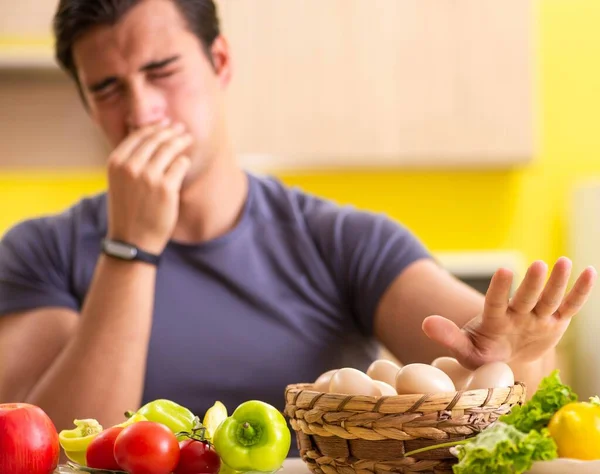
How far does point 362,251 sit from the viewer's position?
165cm

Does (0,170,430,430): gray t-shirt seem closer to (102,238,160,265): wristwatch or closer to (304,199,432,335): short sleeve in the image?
(304,199,432,335): short sleeve

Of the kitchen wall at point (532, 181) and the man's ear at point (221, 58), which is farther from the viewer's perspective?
the kitchen wall at point (532, 181)

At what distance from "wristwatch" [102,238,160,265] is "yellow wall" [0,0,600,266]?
68.6 inches

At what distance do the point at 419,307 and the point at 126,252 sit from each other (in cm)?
52

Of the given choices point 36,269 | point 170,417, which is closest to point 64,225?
point 36,269

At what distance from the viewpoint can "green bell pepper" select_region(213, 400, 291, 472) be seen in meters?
0.83

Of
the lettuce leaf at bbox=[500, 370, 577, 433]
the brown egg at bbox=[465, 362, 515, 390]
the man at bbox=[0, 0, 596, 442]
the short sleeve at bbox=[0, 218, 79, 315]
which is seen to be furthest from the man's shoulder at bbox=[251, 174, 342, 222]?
the lettuce leaf at bbox=[500, 370, 577, 433]

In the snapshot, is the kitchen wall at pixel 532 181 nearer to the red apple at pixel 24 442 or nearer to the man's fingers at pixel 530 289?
the man's fingers at pixel 530 289

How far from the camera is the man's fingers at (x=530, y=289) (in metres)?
0.91

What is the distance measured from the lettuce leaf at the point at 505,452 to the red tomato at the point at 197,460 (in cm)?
25

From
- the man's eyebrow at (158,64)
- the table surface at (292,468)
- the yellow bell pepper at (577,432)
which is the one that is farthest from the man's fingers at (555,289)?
the man's eyebrow at (158,64)

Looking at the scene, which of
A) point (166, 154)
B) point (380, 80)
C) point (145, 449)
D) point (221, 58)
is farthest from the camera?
point (380, 80)

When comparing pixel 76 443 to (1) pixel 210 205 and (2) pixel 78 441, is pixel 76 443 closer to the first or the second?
(2) pixel 78 441

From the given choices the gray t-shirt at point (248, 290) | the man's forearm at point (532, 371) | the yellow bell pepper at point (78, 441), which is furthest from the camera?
the gray t-shirt at point (248, 290)
